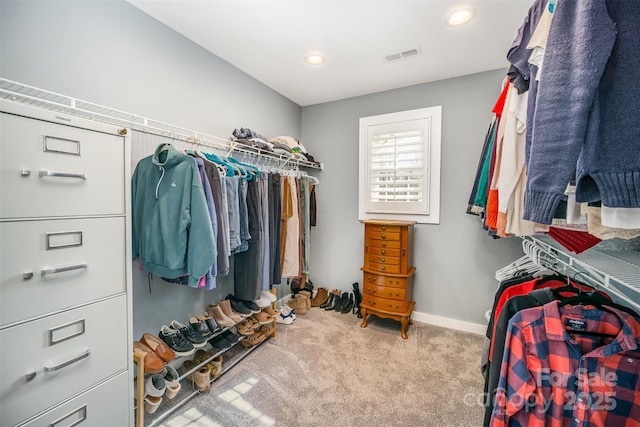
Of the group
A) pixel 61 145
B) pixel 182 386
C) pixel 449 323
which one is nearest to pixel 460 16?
pixel 61 145

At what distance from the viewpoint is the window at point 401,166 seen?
8.50 ft

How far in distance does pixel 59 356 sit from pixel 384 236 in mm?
2157

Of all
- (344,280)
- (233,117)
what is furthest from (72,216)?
(344,280)

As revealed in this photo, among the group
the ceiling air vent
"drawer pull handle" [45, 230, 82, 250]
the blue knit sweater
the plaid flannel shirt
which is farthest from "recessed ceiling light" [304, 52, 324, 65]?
the plaid flannel shirt

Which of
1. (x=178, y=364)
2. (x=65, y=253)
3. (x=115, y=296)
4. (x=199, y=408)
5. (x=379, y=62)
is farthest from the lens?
(x=379, y=62)

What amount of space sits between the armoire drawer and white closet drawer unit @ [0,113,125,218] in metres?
2.05

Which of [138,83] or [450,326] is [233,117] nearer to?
[138,83]

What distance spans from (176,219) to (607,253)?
2136mm

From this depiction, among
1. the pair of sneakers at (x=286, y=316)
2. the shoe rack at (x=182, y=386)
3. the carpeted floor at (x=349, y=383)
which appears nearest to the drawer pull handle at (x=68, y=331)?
the shoe rack at (x=182, y=386)

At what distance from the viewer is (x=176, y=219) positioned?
140cm

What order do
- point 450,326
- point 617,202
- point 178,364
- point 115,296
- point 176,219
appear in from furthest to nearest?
1. point 450,326
2. point 178,364
3. point 176,219
4. point 115,296
5. point 617,202


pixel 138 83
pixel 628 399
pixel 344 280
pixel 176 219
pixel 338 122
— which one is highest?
Answer: pixel 338 122

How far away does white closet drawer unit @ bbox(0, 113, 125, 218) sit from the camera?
34.4 inches

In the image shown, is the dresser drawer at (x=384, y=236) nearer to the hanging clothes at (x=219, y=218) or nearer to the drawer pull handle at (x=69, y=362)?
the hanging clothes at (x=219, y=218)
